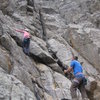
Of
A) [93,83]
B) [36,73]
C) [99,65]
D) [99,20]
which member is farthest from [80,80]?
[99,20]

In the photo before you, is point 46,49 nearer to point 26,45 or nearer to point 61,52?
point 61,52

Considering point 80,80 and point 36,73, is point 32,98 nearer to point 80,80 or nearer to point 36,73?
point 80,80

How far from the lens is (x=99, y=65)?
29.8 m

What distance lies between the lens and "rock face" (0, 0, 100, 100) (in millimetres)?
14727

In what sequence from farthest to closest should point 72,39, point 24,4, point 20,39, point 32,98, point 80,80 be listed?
point 24,4 < point 72,39 < point 20,39 < point 80,80 < point 32,98

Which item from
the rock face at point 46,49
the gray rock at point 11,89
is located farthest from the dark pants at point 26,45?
the gray rock at point 11,89

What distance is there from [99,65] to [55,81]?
11.5 meters

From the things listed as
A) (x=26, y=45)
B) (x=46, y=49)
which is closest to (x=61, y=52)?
(x=46, y=49)

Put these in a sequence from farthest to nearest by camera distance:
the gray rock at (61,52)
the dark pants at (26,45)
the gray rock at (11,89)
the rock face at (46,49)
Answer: the gray rock at (61,52), the dark pants at (26,45), the rock face at (46,49), the gray rock at (11,89)

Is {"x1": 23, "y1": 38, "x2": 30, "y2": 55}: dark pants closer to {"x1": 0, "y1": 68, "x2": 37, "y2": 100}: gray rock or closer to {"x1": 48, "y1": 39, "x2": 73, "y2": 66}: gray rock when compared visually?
{"x1": 48, "y1": 39, "x2": 73, "y2": 66}: gray rock

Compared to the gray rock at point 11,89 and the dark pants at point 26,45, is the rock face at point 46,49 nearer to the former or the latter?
the gray rock at point 11,89

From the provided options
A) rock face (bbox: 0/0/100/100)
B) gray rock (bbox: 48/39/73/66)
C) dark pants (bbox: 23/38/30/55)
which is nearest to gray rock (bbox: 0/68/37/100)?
rock face (bbox: 0/0/100/100)

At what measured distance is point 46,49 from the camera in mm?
27188

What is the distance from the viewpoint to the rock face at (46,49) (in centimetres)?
1473
